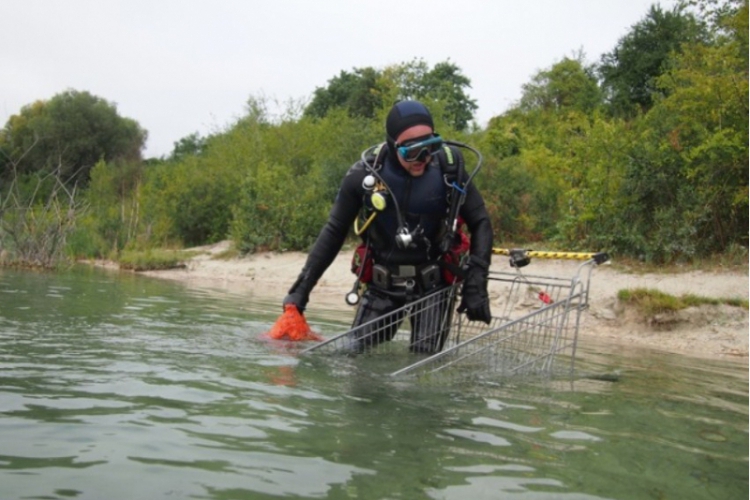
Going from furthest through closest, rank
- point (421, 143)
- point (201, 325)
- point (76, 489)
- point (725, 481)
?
point (201, 325), point (421, 143), point (725, 481), point (76, 489)

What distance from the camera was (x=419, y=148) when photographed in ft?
18.5

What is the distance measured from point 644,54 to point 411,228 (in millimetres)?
32812

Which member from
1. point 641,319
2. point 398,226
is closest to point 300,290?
point 398,226

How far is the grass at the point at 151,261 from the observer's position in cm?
2175

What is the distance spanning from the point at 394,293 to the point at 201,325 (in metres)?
2.59

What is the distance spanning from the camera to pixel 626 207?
15359 millimetres

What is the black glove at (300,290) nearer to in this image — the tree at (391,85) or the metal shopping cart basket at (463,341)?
the metal shopping cart basket at (463,341)

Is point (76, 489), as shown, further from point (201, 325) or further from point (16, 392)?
point (201, 325)

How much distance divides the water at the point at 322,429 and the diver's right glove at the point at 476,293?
2.24 feet

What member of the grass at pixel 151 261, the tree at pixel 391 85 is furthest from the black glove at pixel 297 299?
the tree at pixel 391 85

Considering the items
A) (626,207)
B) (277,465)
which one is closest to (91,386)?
(277,465)

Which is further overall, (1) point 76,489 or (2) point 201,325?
(2) point 201,325

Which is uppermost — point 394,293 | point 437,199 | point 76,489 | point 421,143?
point 421,143

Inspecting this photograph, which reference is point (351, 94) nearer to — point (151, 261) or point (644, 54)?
point (644, 54)
